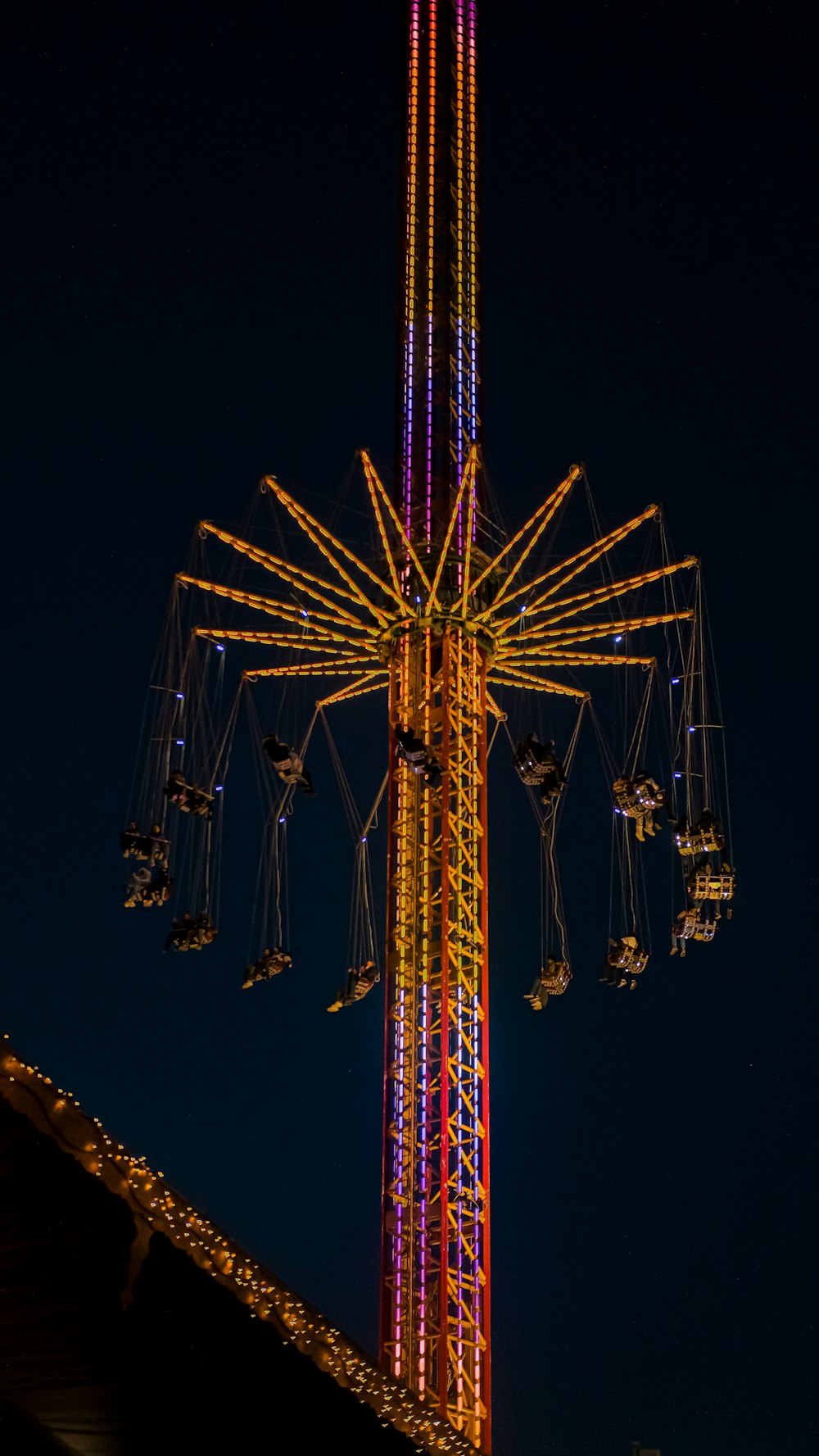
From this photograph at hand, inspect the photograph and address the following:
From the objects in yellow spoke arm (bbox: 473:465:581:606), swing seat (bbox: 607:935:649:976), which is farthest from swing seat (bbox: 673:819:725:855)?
yellow spoke arm (bbox: 473:465:581:606)

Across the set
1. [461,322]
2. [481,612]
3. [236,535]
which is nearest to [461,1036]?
[481,612]

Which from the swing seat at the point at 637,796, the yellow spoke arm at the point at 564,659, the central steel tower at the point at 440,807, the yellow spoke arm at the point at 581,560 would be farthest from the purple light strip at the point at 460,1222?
the yellow spoke arm at the point at 581,560

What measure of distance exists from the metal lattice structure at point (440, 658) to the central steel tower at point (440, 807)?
19mm

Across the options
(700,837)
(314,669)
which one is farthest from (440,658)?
(700,837)

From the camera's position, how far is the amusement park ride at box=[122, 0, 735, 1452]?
661 inches

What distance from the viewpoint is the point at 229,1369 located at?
8.73 meters

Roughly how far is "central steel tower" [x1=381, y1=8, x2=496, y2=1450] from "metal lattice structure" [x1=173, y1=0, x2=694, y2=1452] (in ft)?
0.06

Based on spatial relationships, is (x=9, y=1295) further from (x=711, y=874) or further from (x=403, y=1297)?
(x=711, y=874)

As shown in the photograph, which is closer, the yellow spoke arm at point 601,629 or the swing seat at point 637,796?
the swing seat at point 637,796

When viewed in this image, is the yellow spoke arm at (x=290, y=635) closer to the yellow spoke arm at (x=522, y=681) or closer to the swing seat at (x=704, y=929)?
the yellow spoke arm at (x=522, y=681)

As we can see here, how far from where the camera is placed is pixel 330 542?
18.6 m

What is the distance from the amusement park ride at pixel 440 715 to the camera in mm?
16797

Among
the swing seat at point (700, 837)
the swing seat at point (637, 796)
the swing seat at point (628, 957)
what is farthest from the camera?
the swing seat at point (628, 957)

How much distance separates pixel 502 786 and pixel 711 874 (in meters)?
8.80
